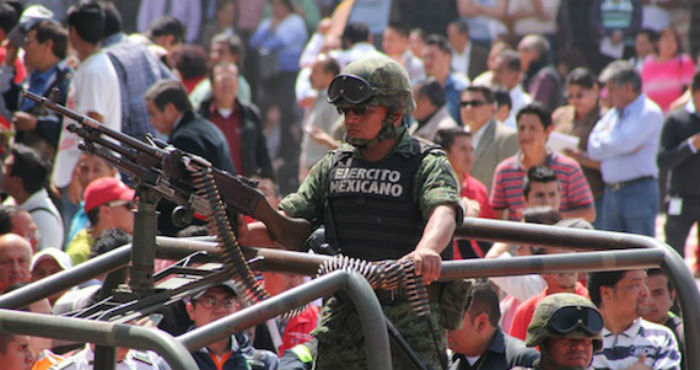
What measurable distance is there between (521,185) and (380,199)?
4.46 metres

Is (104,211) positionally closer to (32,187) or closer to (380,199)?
(32,187)

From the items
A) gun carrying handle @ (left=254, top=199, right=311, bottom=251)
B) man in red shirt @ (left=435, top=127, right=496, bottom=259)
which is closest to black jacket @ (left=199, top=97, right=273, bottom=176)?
man in red shirt @ (left=435, top=127, right=496, bottom=259)

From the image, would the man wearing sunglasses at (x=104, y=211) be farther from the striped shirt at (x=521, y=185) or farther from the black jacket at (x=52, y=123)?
the striped shirt at (x=521, y=185)

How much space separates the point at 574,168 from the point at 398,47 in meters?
5.30

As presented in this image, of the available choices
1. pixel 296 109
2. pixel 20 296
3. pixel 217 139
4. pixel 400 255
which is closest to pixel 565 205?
pixel 217 139

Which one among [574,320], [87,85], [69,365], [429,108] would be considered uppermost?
[429,108]

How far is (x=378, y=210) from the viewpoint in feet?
14.0

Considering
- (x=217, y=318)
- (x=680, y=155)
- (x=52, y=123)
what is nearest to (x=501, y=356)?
(x=217, y=318)

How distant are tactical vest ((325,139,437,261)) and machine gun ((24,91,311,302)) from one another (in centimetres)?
53

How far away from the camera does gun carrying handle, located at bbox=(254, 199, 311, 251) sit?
4199mm

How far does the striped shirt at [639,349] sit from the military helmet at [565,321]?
880 mm

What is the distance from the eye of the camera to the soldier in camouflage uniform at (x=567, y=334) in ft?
15.7

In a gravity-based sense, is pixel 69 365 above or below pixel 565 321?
below

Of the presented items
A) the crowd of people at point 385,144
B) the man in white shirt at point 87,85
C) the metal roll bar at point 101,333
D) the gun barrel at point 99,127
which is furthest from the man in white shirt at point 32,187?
the metal roll bar at point 101,333
